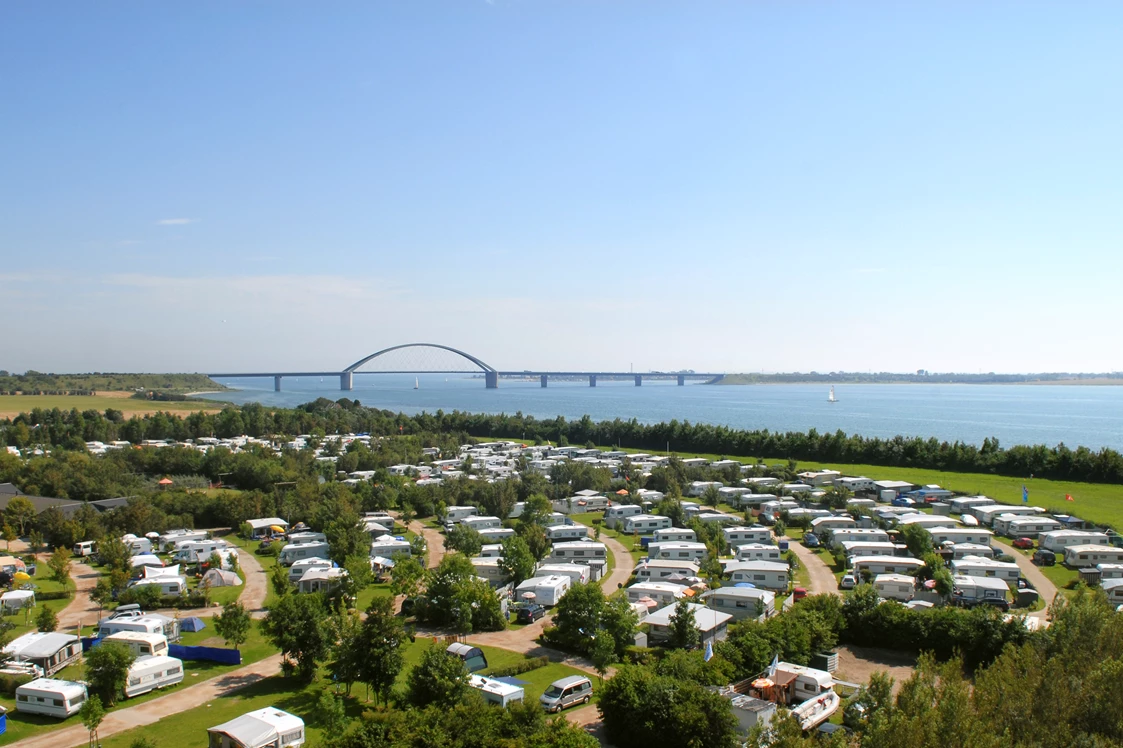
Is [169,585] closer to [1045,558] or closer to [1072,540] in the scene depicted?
[1045,558]

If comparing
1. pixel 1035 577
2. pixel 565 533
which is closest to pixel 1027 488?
pixel 1035 577

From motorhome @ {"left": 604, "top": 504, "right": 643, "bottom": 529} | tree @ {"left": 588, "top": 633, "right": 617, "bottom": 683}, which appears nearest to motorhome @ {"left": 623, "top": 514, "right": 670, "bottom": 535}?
motorhome @ {"left": 604, "top": 504, "right": 643, "bottom": 529}

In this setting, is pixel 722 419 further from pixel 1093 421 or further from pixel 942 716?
pixel 942 716

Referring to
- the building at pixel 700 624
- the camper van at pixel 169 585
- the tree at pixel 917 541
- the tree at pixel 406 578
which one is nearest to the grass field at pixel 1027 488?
the tree at pixel 917 541

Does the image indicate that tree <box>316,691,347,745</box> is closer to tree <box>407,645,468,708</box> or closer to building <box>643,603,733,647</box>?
tree <box>407,645,468,708</box>

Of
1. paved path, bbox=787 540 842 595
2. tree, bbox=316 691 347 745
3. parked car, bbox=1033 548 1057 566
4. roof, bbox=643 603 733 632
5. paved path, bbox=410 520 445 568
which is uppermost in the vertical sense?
tree, bbox=316 691 347 745

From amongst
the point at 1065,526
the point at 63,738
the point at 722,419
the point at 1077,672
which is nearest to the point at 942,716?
the point at 1077,672
